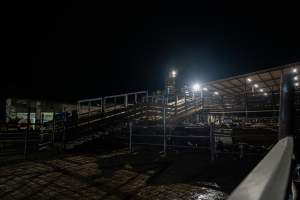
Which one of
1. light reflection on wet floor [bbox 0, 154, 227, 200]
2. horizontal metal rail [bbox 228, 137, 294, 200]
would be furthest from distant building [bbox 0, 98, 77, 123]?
horizontal metal rail [bbox 228, 137, 294, 200]

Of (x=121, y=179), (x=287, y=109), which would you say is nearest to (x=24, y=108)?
(x=121, y=179)

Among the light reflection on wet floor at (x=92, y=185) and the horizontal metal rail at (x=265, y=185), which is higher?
the horizontal metal rail at (x=265, y=185)

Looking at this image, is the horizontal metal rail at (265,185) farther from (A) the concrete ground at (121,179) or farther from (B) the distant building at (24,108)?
(B) the distant building at (24,108)

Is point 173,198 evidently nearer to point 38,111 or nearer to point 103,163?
point 103,163

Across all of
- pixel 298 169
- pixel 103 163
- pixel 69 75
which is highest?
pixel 69 75

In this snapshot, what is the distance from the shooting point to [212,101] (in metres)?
14.1

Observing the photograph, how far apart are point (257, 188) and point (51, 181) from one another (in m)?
5.35

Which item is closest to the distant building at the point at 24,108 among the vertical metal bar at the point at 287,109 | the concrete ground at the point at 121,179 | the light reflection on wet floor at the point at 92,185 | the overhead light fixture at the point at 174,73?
the overhead light fixture at the point at 174,73

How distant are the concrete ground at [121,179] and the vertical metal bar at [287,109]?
1883 millimetres

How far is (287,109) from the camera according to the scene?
3.03 m

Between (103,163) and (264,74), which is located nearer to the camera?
(103,163)

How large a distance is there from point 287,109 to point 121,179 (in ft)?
12.9

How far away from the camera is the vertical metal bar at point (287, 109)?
2.90m

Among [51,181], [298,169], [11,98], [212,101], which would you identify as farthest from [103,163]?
[11,98]
